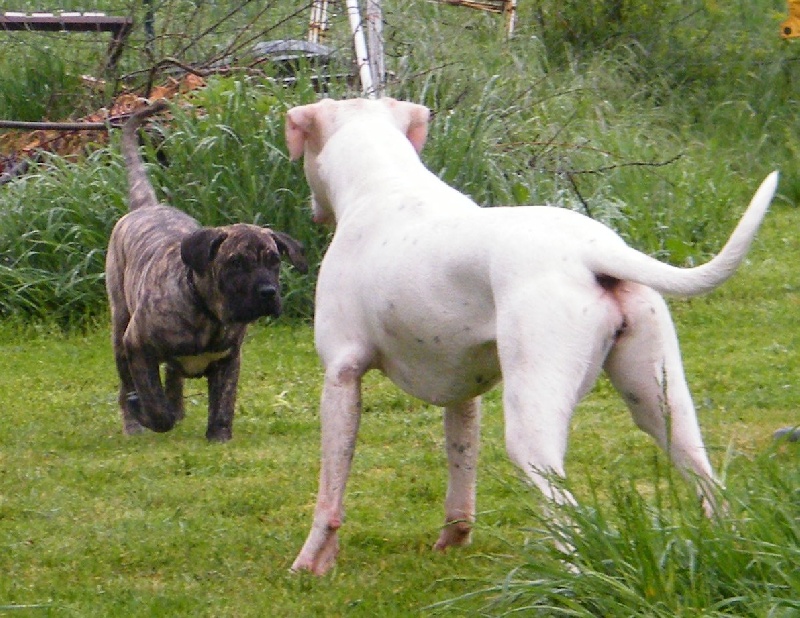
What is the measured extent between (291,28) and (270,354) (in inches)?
184

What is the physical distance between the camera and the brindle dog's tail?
892 centimetres

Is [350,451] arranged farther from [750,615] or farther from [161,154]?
[161,154]

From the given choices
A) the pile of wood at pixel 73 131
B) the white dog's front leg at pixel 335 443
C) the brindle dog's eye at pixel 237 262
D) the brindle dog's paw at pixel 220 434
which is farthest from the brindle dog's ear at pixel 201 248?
the pile of wood at pixel 73 131

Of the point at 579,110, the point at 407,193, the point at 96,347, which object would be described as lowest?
the point at 96,347

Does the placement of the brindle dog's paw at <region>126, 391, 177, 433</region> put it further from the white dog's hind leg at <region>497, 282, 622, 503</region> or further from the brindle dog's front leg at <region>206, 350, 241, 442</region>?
the white dog's hind leg at <region>497, 282, 622, 503</region>

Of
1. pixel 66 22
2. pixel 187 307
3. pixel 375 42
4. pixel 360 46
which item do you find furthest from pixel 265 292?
pixel 66 22

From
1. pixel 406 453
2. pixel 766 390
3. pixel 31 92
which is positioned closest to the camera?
pixel 406 453

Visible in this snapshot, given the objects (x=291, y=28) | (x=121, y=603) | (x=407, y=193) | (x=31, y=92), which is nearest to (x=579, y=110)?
(x=291, y=28)

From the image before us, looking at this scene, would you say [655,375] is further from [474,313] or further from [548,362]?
[474,313]

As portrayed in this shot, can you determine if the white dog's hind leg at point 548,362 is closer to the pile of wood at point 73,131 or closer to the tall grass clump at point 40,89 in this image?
the pile of wood at point 73,131

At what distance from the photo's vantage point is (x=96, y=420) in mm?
8188

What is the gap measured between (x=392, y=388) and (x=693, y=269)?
452cm

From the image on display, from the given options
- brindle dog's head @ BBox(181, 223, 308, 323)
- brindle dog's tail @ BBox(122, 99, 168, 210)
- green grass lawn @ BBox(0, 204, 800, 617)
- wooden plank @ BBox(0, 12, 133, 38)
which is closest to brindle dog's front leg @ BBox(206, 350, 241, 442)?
green grass lawn @ BBox(0, 204, 800, 617)

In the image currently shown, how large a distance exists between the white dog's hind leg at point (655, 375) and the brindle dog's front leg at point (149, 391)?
12.2 feet
